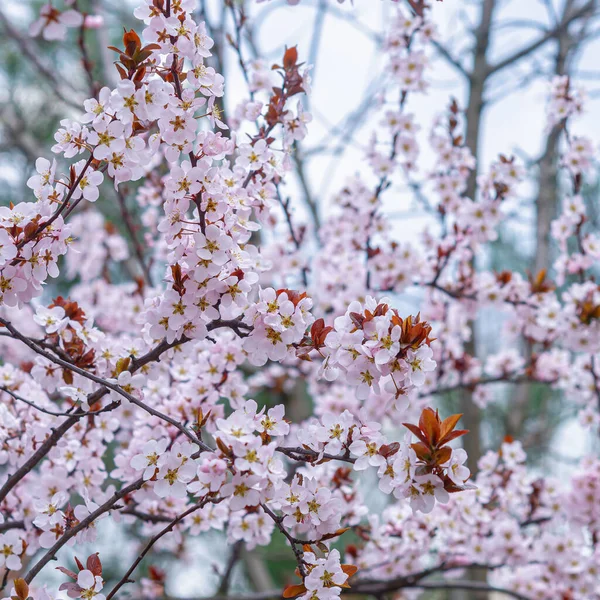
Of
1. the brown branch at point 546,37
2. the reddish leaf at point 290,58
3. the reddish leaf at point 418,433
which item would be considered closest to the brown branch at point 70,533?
the reddish leaf at point 418,433

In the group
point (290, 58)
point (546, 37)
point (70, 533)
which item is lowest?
point (70, 533)

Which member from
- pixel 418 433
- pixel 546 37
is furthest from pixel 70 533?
pixel 546 37

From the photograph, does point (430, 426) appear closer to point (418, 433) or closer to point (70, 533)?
point (418, 433)

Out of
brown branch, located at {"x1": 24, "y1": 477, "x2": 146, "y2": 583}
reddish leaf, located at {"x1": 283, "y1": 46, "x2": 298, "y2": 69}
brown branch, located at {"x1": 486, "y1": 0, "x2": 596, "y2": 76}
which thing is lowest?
brown branch, located at {"x1": 24, "y1": 477, "x2": 146, "y2": 583}

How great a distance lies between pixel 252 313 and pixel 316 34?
8.71 ft

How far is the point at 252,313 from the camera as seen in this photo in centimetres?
111

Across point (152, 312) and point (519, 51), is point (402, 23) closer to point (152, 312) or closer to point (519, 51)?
point (152, 312)

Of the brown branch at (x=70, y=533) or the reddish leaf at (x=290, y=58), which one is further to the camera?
the reddish leaf at (x=290, y=58)

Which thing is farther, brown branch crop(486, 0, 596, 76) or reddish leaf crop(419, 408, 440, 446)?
brown branch crop(486, 0, 596, 76)

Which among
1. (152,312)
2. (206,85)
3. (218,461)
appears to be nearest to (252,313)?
(152,312)

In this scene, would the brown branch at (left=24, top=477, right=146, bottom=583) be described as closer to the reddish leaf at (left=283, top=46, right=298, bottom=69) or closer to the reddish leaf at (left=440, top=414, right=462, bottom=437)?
the reddish leaf at (left=440, top=414, right=462, bottom=437)

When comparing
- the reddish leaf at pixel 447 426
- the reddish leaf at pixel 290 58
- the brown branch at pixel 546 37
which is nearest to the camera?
the reddish leaf at pixel 447 426

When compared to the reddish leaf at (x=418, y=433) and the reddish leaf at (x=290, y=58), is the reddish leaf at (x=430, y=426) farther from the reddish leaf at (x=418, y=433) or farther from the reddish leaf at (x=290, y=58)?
the reddish leaf at (x=290, y=58)

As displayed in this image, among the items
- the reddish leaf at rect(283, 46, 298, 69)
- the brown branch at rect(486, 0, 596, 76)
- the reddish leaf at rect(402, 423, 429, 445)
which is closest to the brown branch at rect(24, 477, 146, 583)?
the reddish leaf at rect(402, 423, 429, 445)
